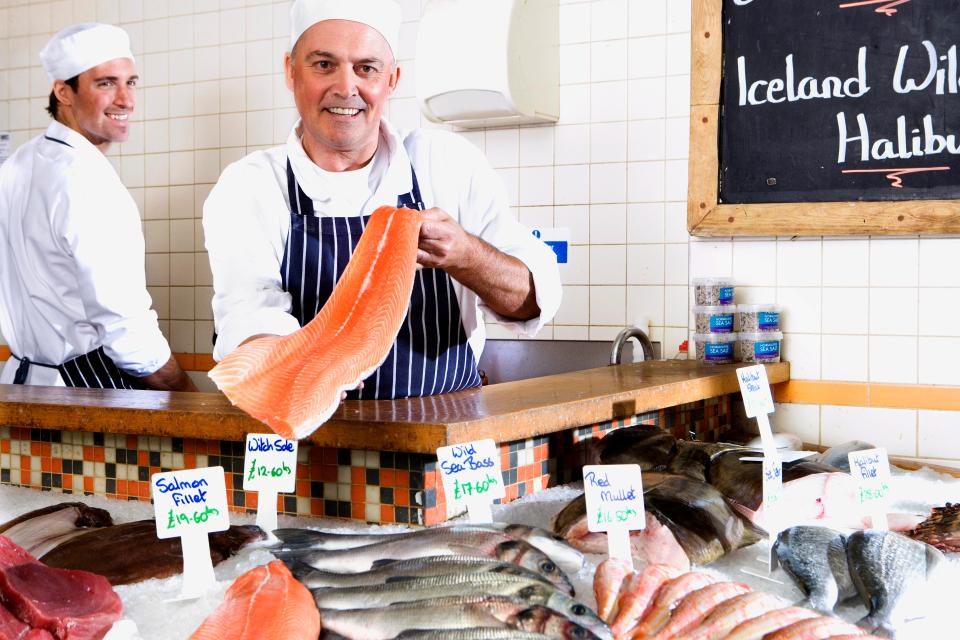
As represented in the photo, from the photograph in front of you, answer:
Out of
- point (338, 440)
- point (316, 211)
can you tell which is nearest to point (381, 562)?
point (338, 440)

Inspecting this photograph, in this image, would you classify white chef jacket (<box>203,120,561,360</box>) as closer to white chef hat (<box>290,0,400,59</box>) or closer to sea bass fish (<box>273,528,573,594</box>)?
white chef hat (<box>290,0,400,59</box>)

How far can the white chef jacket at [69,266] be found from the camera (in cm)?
345

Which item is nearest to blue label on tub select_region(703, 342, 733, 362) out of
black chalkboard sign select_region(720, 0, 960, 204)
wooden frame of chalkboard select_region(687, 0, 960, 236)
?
wooden frame of chalkboard select_region(687, 0, 960, 236)

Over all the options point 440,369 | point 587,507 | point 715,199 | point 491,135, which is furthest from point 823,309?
point 587,507

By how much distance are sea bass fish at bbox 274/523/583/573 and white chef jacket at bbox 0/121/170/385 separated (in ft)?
6.29

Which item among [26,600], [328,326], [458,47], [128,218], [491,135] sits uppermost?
[458,47]

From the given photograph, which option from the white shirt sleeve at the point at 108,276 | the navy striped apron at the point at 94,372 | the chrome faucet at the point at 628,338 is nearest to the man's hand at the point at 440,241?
the white shirt sleeve at the point at 108,276

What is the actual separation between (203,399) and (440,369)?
0.69 metres

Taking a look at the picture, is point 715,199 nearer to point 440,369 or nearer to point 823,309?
point 823,309

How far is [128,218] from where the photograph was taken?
145 inches

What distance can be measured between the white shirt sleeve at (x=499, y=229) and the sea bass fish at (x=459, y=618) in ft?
4.38

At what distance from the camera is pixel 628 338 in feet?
14.1

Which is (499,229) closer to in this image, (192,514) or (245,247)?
(245,247)

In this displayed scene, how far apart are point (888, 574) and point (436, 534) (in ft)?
2.71
